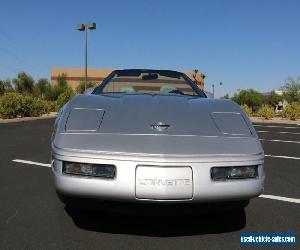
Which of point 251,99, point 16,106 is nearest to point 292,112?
point 16,106

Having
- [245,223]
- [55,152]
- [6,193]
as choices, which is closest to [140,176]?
[55,152]

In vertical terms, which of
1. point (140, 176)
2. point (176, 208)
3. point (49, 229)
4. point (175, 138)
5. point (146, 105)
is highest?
point (146, 105)

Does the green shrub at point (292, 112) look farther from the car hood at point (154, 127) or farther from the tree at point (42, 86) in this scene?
the tree at point (42, 86)

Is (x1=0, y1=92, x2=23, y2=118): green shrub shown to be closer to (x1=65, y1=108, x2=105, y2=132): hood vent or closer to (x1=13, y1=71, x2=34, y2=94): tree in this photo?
(x1=65, y1=108, x2=105, y2=132): hood vent

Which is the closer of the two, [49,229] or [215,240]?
[215,240]

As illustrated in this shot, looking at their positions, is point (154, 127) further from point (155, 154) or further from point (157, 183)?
point (157, 183)

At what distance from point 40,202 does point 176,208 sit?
1798 millimetres

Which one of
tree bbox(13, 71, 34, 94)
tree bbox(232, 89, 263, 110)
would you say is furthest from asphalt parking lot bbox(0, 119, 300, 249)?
tree bbox(232, 89, 263, 110)

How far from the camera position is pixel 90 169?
281cm

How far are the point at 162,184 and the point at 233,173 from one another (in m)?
0.52

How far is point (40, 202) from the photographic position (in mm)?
4070

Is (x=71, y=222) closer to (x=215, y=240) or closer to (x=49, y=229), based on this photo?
(x=49, y=229)

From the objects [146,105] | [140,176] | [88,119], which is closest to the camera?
[140,176]

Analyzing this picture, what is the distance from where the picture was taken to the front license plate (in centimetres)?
270
